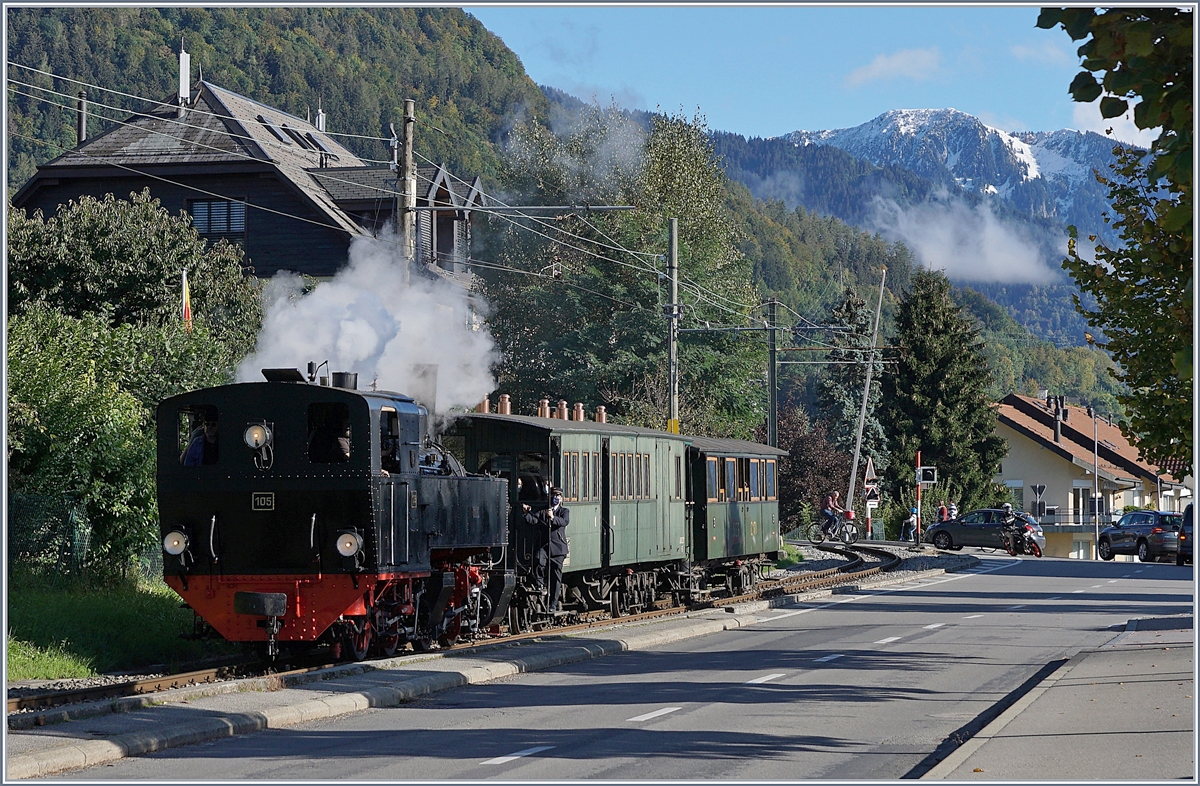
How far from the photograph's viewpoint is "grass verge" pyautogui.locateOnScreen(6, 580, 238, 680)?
50.3 ft

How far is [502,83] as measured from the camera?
5226 inches

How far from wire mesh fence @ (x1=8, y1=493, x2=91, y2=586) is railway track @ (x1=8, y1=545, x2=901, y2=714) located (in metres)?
4.04

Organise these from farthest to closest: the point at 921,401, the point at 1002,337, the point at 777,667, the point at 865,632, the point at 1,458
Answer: the point at 1002,337 → the point at 921,401 → the point at 865,632 → the point at 777,667 → the point at 1,458

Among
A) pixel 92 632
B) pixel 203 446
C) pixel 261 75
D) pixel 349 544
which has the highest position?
pixel 261 75

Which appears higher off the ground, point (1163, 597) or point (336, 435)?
A: point (336, 435)

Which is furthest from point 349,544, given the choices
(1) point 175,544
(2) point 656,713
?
(2) point 656,713

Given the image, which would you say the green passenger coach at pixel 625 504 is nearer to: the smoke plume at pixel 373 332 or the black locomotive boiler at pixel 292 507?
the smoke plume at pixel 373 332

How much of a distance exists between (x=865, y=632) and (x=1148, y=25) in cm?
1536

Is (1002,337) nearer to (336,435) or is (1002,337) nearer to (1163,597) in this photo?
(1163,597)

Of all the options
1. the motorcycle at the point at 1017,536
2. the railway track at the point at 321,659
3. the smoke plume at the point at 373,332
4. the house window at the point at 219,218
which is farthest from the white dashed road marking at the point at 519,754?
the motorcycle at the point at 1017,536

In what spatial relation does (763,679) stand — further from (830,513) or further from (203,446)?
(830,513)

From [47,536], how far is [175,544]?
4308 mm

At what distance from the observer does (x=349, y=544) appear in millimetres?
14992

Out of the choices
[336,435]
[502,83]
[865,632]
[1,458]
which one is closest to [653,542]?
[865,632]
